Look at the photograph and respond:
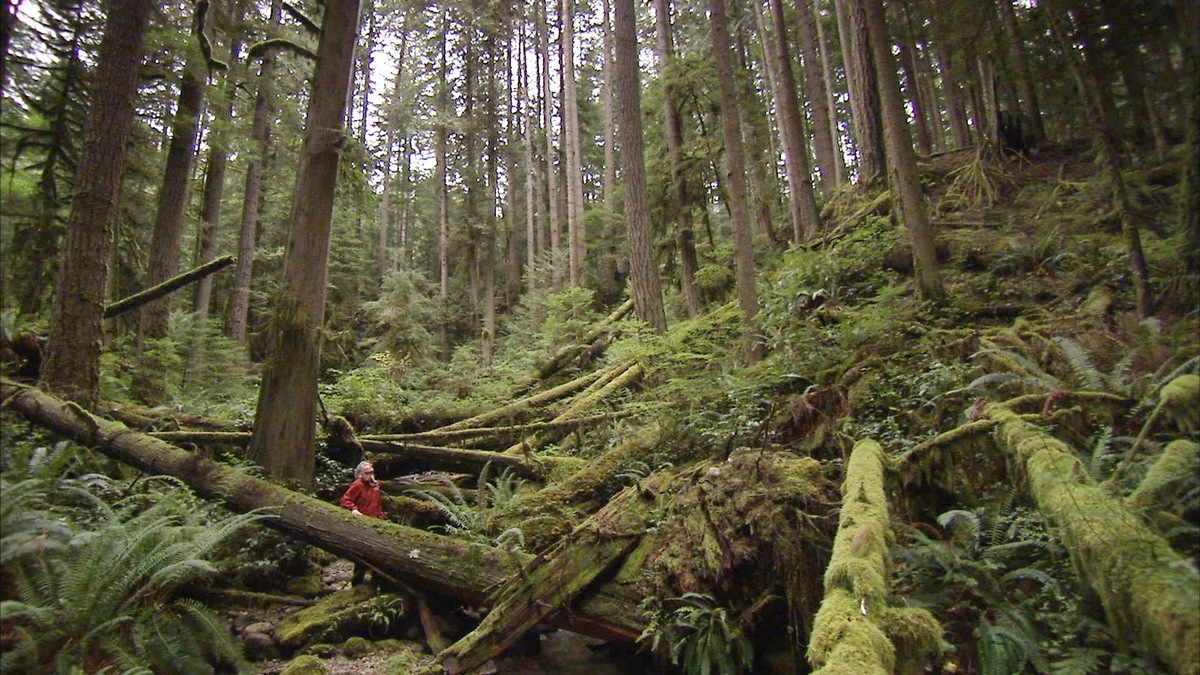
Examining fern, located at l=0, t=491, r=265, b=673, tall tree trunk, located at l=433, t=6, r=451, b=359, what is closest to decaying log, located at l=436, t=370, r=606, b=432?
fern, located at l=0, t=491, r=265, b=673

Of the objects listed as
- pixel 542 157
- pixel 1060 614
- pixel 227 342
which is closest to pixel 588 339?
pixel 227 342

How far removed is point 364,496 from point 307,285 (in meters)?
2.78

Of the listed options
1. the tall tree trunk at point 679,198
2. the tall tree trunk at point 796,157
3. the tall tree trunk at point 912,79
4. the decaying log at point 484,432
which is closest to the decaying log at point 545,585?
the decaying log at point 484,432

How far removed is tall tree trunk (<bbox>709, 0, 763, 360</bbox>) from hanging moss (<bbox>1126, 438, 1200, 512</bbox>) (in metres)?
6.47

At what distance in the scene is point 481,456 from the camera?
30.9 ft

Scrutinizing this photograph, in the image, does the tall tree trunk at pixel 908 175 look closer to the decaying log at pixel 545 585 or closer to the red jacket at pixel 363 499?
the decaying log at pixel 545 585

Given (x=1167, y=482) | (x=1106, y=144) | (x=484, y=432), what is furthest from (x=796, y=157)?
(x=1167, y=482)

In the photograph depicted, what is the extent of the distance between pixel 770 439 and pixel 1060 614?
10.2 feet

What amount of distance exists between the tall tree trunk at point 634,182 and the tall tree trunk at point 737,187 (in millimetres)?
Answer: 2484

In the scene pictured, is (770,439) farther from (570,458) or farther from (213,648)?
(213,648)

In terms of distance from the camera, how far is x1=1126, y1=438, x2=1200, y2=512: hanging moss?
2984mm

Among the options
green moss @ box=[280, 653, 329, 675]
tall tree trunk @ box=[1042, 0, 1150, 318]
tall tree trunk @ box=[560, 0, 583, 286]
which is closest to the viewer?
green moss @ box=[280, 653, 329, 675]

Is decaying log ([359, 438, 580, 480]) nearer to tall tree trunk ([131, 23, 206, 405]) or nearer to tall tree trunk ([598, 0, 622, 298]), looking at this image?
tall tree trunk ([131, 23, 206, 405])

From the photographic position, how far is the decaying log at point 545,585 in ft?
15.5
